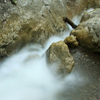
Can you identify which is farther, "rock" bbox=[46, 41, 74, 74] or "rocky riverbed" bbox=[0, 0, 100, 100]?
"rock" bbox=[46, 41, 74, 74]

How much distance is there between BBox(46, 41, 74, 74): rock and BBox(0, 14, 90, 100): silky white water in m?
0.26

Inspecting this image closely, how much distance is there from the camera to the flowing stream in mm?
3764

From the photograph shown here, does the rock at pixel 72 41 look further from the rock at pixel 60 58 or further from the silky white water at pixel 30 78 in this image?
the silky white water at pixel 30 78

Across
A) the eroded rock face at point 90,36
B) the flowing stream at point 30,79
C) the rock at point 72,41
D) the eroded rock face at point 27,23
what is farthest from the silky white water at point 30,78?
the eroded rock face at point 90,36

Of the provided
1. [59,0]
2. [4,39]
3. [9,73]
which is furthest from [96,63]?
[59,0]

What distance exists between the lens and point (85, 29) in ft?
18.9

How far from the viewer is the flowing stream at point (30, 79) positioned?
376 cm

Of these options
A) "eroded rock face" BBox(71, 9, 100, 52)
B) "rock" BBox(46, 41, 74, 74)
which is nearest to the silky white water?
"rock" BBox(46, 41, 74, 74)

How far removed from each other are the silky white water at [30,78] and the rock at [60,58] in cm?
26

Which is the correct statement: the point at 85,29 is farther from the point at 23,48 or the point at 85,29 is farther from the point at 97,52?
the point at 23,48

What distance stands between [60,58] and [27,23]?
218cm

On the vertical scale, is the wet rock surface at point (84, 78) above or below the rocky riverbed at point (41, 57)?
below

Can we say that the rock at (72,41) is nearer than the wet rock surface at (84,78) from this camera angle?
No

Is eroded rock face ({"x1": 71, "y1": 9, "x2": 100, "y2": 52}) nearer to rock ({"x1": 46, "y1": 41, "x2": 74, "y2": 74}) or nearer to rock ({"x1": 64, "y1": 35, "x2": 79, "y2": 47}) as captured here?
rock ({"x1": 64, "y1": 35, "x2": 79, "y2": 47})
